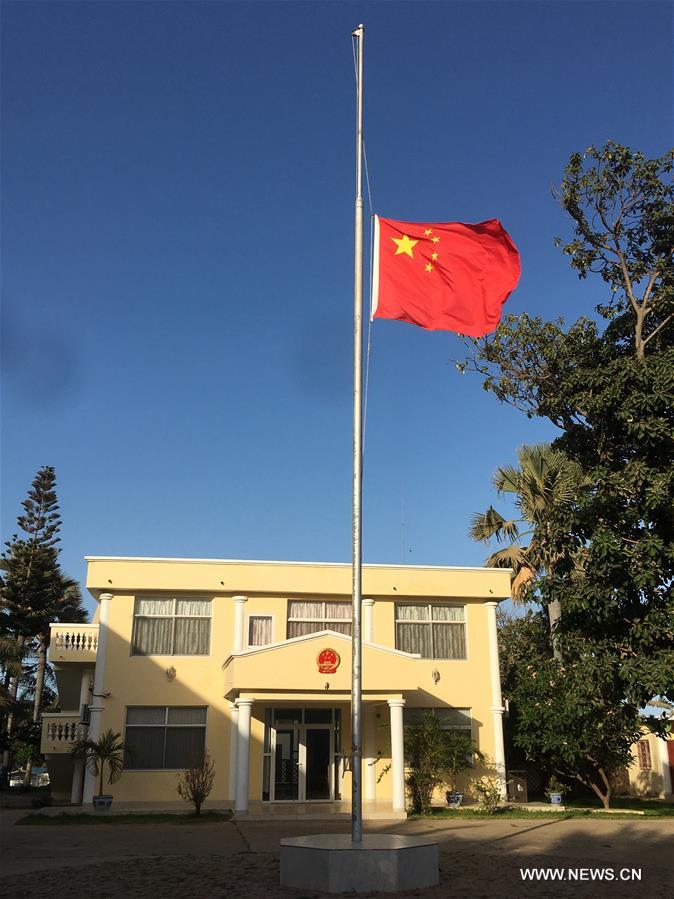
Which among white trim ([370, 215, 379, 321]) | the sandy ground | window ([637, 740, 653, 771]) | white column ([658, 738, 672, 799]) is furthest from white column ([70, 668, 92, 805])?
white column ([658, 738, 672, 799])

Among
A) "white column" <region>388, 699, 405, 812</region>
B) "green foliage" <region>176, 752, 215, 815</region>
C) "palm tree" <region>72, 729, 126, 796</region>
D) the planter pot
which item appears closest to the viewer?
"green foliage" <region>176, 752, 215, 815</region>

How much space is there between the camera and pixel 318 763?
20.2 metres

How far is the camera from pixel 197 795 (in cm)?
1780

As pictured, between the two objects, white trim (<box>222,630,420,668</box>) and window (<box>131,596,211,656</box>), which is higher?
window (<box>131,596,211,656</box>)

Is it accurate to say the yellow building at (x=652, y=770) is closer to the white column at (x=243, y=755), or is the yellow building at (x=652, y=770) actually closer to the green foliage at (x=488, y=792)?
the green foliage at (x=488, y=792)

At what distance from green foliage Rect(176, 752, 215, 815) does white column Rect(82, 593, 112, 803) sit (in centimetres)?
212

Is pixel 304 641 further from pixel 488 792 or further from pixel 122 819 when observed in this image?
pixel 488 792

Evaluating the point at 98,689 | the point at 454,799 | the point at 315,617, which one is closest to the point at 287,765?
the point at 315,617

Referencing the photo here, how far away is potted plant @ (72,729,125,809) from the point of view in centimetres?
1941

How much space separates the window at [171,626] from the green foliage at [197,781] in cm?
264

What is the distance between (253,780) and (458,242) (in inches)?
554

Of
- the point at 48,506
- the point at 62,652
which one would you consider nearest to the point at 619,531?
the point at 62,652

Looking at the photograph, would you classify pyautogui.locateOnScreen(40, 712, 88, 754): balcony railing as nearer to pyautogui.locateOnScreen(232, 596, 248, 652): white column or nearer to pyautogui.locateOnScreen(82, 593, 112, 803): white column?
pyautogui.locateOnScreen(82, 593, 112, 803): white column

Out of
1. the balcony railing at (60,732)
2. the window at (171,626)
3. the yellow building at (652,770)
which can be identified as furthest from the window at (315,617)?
the yellow building at (652,770)
